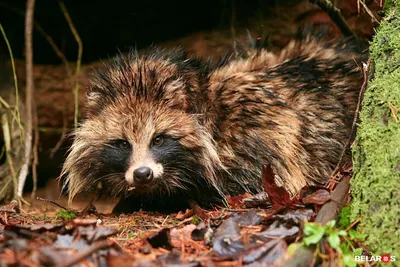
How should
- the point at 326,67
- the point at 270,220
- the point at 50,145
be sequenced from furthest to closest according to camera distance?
the point at 50,145, the point at 326,67, the point at 270,220

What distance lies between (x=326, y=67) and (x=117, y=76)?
80.1 inches

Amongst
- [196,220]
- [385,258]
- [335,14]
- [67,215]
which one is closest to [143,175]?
[196,220]

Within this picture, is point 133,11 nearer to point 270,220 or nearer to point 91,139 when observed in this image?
point 91,139

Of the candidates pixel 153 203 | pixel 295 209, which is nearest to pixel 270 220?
pixel 295 209

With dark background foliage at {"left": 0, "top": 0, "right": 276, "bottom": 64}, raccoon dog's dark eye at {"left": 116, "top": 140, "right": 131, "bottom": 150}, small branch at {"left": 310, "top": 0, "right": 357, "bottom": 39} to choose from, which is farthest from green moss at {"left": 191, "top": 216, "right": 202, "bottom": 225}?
dark background foliage at {"left": 0, "top": 0, "right": 276, "bottom": 64}

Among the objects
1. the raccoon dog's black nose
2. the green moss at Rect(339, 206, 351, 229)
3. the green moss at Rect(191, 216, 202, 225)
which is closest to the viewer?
the green moss at Rect(339, 206, 351, 229)

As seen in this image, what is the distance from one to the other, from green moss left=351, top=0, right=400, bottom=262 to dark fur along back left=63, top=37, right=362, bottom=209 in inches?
44.6

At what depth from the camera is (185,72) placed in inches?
191

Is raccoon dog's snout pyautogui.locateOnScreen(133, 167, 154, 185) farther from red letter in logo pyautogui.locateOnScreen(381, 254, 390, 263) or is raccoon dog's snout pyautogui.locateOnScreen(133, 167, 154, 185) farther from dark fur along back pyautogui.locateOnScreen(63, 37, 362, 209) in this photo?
red letter in logo pyautogui.locateOnScreen(381, 254, 390, 263)

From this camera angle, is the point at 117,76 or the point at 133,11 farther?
the point at 133,11

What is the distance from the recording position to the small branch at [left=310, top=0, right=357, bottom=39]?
5.84 metres

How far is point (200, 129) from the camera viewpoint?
466 cm

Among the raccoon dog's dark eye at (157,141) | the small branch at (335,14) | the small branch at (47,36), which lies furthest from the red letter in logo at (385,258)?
the small branch at (47,36)

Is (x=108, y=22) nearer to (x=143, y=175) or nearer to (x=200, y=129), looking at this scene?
(x=200, y=129)
